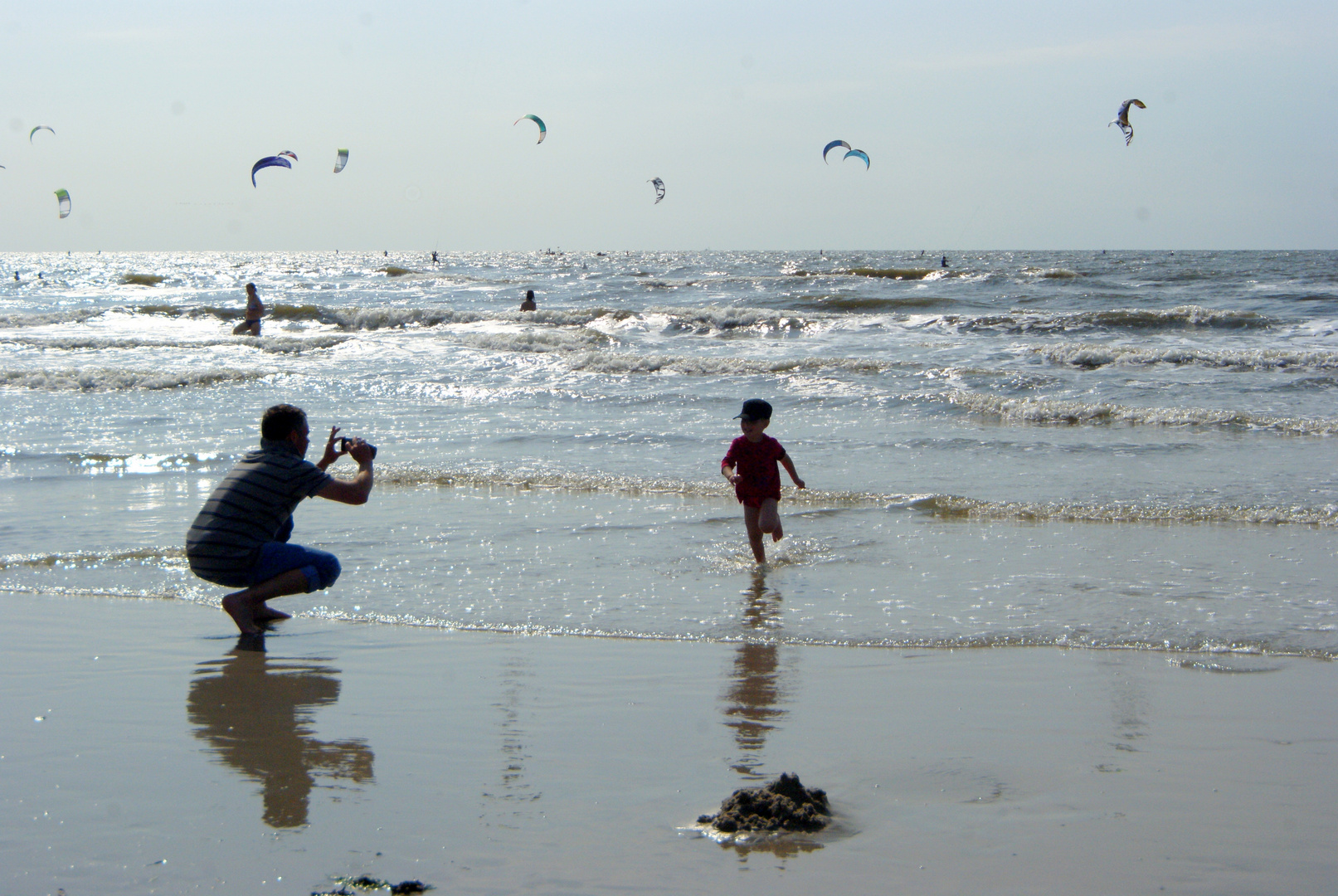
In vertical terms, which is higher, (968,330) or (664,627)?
(968,330)

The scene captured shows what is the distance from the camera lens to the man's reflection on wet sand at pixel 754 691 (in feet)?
11.4

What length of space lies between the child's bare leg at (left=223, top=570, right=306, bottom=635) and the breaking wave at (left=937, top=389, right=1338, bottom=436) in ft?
31.7

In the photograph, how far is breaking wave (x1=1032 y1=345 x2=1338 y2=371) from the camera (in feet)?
55.1

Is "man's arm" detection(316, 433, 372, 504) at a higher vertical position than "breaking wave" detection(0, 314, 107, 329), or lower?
lower

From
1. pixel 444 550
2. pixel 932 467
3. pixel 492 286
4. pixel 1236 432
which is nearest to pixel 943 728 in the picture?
pixel 444 550

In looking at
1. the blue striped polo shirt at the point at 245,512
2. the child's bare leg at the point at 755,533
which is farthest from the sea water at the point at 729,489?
the blue striped polo shirt at the point at 245,512

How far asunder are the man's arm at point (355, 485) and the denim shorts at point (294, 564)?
342mm

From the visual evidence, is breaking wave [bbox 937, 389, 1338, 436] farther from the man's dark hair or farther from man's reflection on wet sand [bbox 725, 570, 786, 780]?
the man's dark hair

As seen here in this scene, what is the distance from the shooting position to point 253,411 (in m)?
13.5

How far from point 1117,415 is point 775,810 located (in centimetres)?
1093

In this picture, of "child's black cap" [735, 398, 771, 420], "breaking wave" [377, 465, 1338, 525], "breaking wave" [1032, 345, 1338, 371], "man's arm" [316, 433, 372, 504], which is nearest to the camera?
"man's arm" [316, 433, 372, 504]

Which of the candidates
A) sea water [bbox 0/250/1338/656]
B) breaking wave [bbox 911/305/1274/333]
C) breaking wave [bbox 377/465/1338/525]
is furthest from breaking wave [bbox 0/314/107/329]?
breaking wave [bbox 377/465/1338/525]

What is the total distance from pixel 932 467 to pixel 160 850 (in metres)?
8.08

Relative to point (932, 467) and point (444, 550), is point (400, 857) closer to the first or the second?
point (444, 550)
